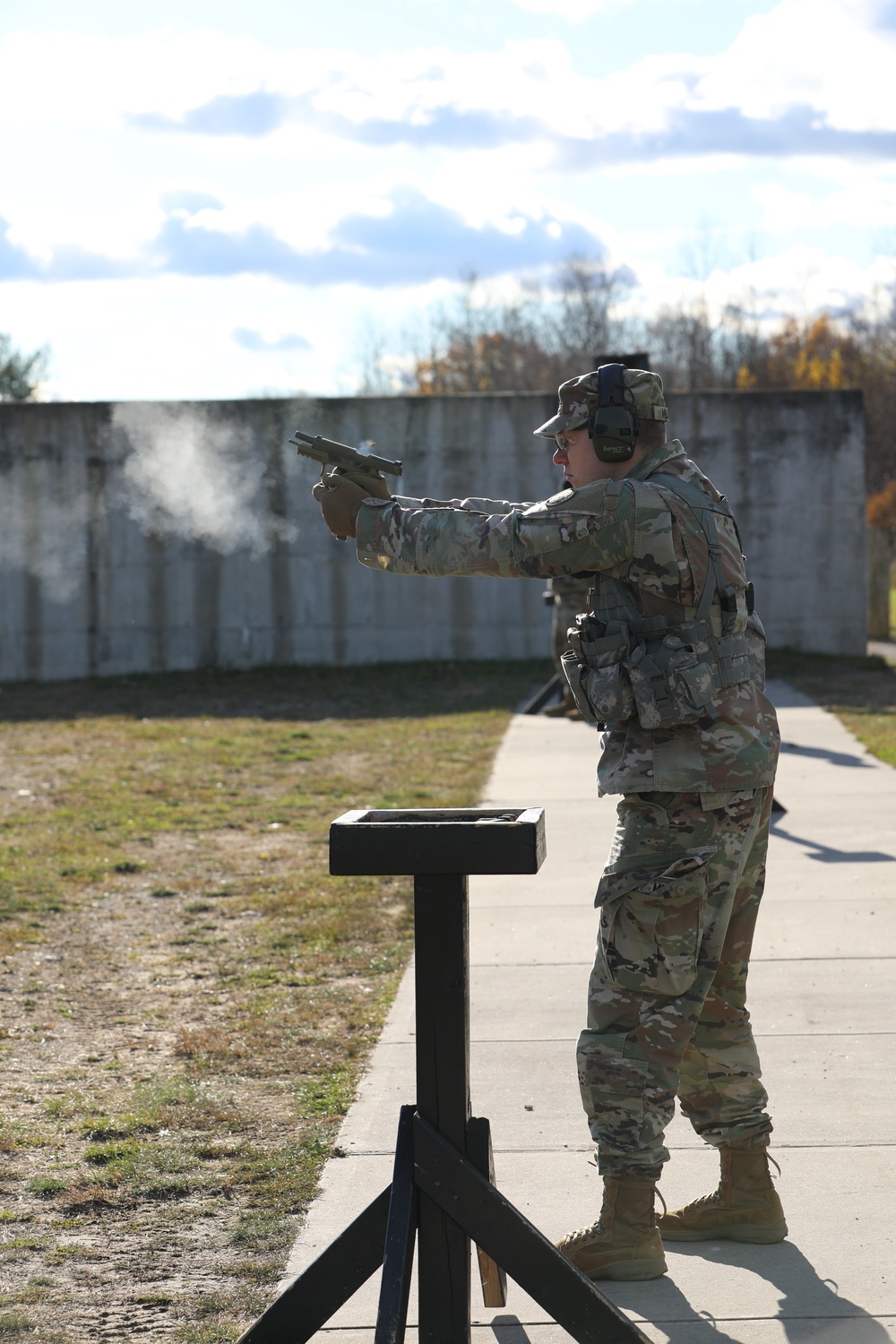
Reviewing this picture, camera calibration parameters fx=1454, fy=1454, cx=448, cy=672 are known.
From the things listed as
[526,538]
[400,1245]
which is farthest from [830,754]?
[400,1245]

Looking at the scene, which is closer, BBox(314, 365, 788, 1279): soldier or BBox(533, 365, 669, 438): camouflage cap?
BBox(314, 365, 788, 1279): soldier

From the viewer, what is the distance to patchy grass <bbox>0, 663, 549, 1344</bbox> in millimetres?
3445

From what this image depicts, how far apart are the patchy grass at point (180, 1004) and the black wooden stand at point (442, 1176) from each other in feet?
1.35

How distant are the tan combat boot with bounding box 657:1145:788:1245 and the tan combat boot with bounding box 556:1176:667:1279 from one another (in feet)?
0.82

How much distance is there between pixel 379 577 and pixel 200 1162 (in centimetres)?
1403

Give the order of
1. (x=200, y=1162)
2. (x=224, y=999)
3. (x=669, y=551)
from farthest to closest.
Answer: (x=224, y=999)
(x=200, y=1162)
(x=669, y=551)

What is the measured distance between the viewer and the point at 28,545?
1778 centimetres

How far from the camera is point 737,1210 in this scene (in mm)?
3451

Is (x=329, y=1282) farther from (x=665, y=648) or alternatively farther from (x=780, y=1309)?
(x=665, y=648)

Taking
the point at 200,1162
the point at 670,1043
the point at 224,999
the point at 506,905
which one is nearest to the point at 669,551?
the point at 670,1043

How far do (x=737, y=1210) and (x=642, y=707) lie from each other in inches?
49.8

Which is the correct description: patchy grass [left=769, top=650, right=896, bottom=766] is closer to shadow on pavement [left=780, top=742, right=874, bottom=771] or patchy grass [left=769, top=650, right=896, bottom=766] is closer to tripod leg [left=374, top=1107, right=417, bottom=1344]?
shadow on pavement [left=780, top=742, right=874, bottom=771]

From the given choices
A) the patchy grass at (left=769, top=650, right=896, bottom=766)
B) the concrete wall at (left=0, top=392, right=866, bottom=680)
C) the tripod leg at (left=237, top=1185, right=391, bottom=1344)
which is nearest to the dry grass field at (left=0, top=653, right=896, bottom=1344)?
the patchy grass at (left=769, top=650, right=896, bottom=766)

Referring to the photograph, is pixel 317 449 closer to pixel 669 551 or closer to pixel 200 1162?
pixel 669 551
